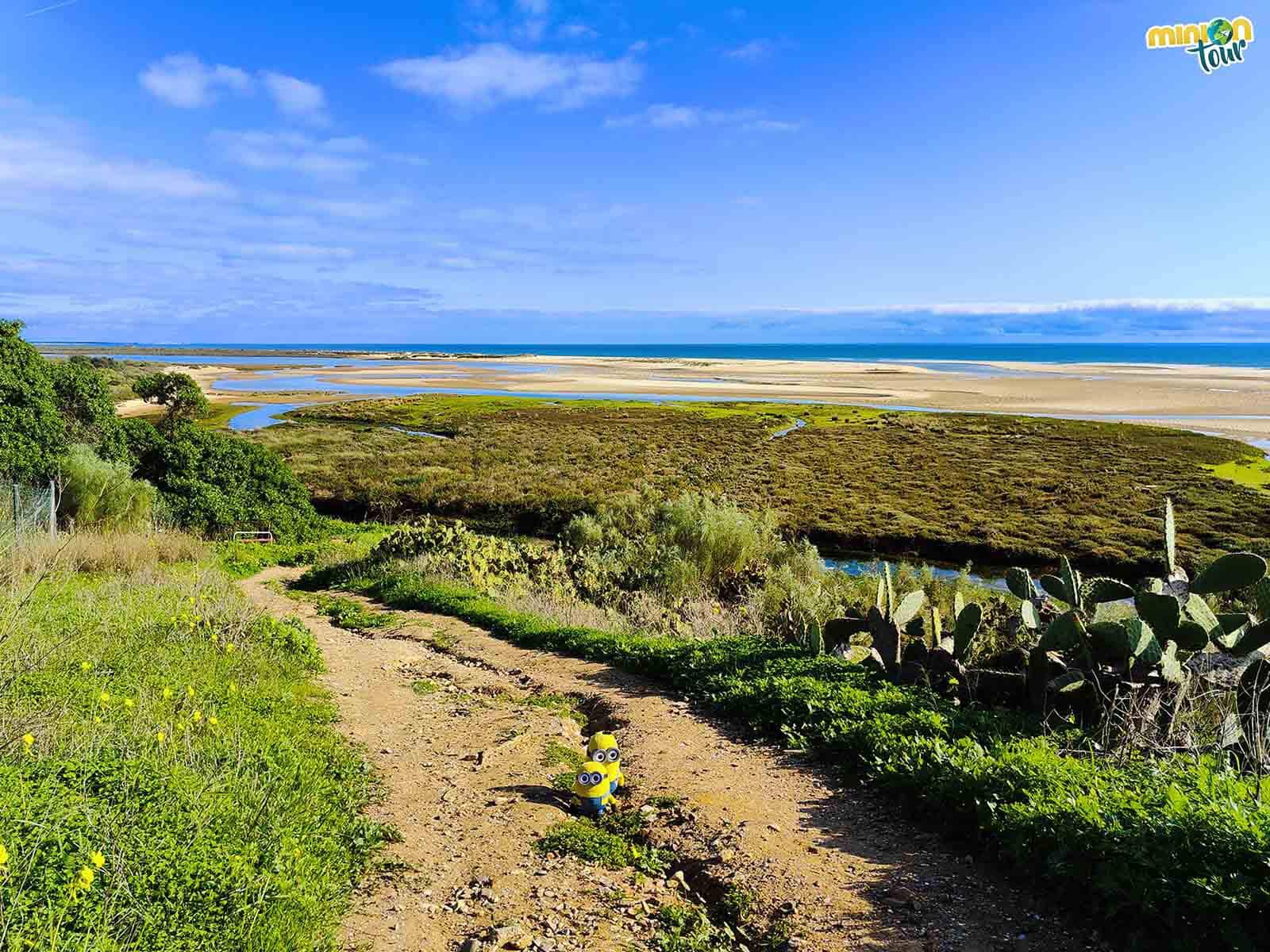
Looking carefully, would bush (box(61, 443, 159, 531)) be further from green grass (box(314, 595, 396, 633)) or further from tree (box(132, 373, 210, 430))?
tree (box(132, 373, 210, 430))

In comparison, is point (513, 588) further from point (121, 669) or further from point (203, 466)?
point (203, 466)

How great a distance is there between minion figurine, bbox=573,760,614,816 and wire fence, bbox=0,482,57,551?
9.10 meters

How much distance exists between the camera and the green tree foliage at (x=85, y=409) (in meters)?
19.8

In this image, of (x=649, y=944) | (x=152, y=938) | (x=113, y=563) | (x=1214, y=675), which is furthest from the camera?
(x=113, y=563)

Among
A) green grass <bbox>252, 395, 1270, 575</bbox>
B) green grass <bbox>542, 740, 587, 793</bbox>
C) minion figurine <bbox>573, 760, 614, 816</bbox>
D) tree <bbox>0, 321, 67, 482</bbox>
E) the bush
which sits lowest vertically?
green grass <bbox>252, 395, 1270, 575</bbox>

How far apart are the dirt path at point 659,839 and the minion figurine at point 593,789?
0.66ft

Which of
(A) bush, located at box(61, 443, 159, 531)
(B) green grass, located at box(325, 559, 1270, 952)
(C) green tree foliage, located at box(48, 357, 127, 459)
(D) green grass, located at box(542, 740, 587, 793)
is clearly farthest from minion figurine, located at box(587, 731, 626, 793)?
(C) green tree foliage, located at box(48, 357, 127, 459)

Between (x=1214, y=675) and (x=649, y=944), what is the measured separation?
465 centimetres

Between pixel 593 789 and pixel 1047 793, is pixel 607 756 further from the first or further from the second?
pixel 1047 793

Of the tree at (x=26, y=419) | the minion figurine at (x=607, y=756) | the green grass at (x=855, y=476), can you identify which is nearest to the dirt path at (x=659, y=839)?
the minion figurine at (x=607, y=756)

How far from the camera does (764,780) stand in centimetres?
582

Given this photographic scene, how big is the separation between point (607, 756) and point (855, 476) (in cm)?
3683

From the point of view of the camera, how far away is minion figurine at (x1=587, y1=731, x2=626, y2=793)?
5.50m

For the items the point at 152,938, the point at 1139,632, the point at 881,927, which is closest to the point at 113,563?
the point at 152,938
